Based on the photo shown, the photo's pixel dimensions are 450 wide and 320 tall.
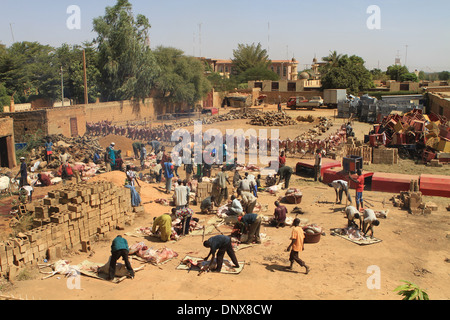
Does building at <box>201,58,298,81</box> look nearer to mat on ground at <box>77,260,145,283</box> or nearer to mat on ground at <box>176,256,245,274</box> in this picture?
mat on ground at <box>176,256,245,274</box>

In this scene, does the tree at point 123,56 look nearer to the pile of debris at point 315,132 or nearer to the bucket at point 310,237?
the pile of debris at point 315,132

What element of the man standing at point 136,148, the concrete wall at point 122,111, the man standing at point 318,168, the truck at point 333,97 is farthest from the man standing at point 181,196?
the truck at point 333,97

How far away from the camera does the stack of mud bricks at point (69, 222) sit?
8398 millimetres

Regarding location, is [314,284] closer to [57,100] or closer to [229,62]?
[57,100]

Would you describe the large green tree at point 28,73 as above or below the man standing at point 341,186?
above

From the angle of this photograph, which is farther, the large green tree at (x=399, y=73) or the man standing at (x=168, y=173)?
the large green tree at (x=399, y=73)

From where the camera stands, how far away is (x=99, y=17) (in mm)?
37344

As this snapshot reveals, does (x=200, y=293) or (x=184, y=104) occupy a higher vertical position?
(x=184, y=104)

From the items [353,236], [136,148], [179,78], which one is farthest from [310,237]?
[179,78]

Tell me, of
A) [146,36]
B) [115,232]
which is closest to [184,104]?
[146,36]

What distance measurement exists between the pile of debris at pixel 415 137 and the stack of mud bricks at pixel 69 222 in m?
14.3

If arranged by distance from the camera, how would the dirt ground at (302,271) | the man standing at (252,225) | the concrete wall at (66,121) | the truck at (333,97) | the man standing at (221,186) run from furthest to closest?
1. the truck at (333,97)
2. the concrete wall at (66,121)
3. the man standing at (221,186)
4. the man standing at (252,225)
5. the dirt ground at (302,271)

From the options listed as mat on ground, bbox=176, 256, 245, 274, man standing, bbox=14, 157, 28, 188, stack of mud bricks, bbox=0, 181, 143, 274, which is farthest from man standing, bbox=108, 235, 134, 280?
man standing, bbox=14, 157, 28, 188
